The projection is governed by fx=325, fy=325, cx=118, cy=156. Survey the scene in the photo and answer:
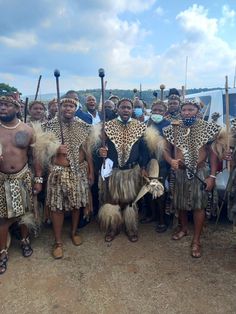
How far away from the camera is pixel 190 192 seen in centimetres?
421

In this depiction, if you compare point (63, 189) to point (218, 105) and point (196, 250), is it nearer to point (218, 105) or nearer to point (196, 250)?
point (196, 250)

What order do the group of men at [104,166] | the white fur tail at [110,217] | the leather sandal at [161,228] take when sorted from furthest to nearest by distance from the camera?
the leather sandal at [161,228]
the white fur tail at [110,217]
the group of men at [104,166]

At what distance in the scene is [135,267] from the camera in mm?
3852

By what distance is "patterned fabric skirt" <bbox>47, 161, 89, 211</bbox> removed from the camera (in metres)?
4.28

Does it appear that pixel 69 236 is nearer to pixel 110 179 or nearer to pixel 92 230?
pixel 92 230

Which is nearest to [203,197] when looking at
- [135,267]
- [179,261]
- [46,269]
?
[179,261]

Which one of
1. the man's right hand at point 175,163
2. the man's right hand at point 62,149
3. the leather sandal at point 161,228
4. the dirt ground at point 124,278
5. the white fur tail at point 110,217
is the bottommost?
the dirt ground at point 124,278

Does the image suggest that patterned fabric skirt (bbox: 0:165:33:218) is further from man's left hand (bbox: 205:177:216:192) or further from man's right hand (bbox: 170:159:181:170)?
man's left hand (bbox: 205:177:216:192)

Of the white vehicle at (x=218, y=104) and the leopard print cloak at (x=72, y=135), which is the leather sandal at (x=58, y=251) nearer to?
the leopard print cloak at (x=72, y=135)

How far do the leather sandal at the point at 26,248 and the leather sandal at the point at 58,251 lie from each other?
0.31m

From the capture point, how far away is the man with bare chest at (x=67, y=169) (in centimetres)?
429

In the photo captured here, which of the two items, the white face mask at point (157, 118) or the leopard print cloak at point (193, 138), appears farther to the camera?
the white face mask at point (157, 118)

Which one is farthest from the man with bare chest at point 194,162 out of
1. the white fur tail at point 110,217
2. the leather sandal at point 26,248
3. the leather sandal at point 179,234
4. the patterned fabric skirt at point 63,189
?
the leather sandal at point 26,248

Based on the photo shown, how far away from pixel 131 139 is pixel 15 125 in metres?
1.56
